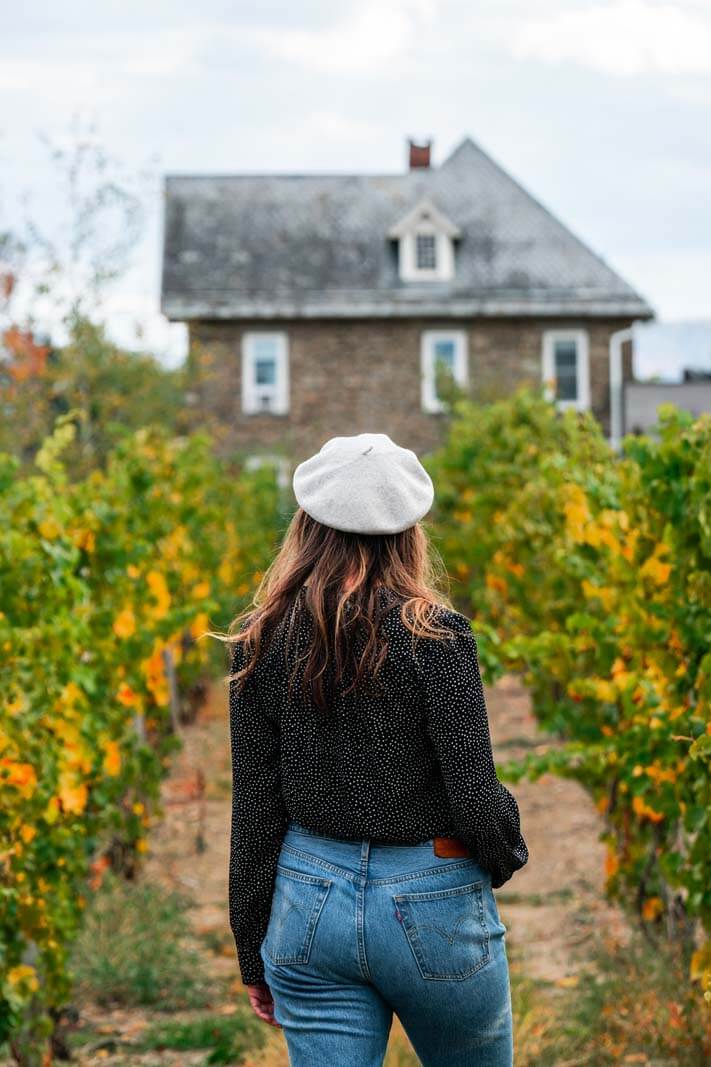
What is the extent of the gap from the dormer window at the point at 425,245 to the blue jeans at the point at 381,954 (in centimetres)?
2612

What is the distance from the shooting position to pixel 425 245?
28141mm

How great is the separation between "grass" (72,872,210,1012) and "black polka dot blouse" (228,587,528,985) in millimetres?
3068

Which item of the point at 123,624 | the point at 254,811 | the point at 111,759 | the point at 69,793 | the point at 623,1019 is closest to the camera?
the point at 254,811

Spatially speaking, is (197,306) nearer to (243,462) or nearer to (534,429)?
(243,462)

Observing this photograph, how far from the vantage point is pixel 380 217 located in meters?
29.1

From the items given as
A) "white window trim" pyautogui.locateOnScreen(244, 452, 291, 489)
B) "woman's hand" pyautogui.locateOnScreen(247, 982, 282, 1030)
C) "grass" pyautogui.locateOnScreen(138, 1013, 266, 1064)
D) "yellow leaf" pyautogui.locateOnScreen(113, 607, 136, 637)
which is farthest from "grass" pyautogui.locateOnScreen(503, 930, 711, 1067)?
"white window trim" pyautogui.locateOnScreen(244, 452, 291, 489)

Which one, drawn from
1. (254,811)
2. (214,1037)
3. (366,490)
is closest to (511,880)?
(214,1037)

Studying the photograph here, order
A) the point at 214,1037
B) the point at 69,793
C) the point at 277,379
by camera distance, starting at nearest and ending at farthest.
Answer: the point at 69,793, the point at 214,1037, the point at 277,379

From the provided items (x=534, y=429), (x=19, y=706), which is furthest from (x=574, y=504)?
(x=534, y=429)

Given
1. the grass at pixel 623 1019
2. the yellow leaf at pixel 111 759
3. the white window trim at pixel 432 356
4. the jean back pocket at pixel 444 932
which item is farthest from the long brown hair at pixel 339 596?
the white window trim at pixel 432 356

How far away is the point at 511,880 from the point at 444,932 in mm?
4837

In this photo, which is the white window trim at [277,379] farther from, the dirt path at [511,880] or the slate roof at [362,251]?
the dirt path at [511,880]

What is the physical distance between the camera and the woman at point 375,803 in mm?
2377

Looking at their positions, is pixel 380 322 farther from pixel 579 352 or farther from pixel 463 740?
pixel 463 740
